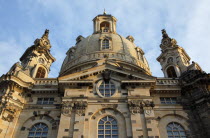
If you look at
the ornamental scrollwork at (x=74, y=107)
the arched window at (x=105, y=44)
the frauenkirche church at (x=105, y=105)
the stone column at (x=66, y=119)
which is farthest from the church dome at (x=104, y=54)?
the stone column at (x=66, y=119)

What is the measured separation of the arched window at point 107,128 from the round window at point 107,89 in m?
2.95

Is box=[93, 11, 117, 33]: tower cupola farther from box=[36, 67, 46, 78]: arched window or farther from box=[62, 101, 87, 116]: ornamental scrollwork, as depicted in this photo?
box=[62, 101, 87, 116]: ornamental scrollwork

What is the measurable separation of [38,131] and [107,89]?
8475mm

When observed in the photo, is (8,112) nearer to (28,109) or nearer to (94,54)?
(28,109)

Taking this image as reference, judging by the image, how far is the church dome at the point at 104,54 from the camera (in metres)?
38.7

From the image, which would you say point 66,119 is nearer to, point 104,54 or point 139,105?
point 139,105

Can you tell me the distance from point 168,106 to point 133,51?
742 inches

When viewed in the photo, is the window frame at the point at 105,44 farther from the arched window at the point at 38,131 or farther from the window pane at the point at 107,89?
the arched window at the point at 38,131

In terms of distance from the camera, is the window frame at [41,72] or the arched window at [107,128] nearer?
the arched window at [107,128]

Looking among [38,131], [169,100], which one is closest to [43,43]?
[38,131]

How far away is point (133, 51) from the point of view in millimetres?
43906

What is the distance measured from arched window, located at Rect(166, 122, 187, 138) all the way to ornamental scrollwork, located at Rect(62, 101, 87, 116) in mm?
8776

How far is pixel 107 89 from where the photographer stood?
90.0 feet

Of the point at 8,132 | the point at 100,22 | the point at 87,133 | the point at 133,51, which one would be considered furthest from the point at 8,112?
the point at 100,22
